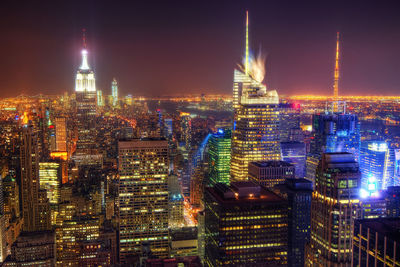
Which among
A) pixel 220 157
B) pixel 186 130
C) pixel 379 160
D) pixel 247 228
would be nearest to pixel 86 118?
pixel 186 130

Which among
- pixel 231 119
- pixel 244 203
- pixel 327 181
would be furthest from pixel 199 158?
pixel 327 181

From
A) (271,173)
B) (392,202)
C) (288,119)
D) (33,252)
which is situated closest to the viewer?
(392,202)

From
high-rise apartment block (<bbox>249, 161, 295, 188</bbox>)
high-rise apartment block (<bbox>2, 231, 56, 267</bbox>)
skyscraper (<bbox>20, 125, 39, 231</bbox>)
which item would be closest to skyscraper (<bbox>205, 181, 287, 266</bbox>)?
high-rise apartment block (<bbox>249, 161, 295, 188</bbox>)

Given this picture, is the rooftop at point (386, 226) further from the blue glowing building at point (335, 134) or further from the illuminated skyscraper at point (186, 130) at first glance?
the illuminated skyscraper at point (186, 130)

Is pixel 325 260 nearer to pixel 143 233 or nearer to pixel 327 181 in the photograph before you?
pixel 327 181

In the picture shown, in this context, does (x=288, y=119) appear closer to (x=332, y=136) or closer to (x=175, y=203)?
(x=332, y=136)

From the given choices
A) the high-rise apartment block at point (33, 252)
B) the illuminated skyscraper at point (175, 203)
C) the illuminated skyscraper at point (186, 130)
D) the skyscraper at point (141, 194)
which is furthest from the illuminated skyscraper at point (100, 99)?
the high-rise apartment block at point (33, 252)
